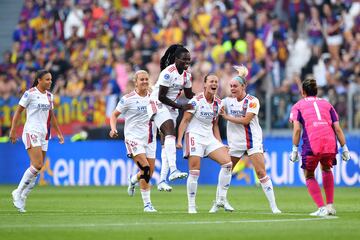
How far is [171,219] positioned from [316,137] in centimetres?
259

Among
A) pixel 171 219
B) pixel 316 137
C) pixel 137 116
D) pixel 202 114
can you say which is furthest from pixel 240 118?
pixel 171 219

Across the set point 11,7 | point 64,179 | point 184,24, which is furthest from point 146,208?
point 11,7

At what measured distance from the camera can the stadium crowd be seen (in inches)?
1234

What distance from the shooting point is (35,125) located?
20062 mm

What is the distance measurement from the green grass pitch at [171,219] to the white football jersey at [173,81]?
6.78 ft

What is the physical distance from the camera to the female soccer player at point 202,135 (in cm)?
1834

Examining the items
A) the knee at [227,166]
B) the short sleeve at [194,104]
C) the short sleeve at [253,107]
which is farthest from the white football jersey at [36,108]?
the short sleeve at [253,107]

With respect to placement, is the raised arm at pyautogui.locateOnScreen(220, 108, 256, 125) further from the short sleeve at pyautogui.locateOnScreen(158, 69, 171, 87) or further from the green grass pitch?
the green grass pitch

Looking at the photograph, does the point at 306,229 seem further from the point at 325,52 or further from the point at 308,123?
the point at 325,52

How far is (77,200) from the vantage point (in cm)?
2369

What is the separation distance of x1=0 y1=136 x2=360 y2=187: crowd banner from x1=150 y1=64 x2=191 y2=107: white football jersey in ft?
35.0

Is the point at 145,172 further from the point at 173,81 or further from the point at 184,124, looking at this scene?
the point at 173,81

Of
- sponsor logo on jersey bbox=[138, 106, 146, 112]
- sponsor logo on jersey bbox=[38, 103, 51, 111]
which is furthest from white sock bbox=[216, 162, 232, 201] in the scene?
sponsor logo on jersey bbox=[38, 103, 51, 111]

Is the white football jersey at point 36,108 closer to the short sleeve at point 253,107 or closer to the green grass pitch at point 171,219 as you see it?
the green grass pitch at point 171,219
